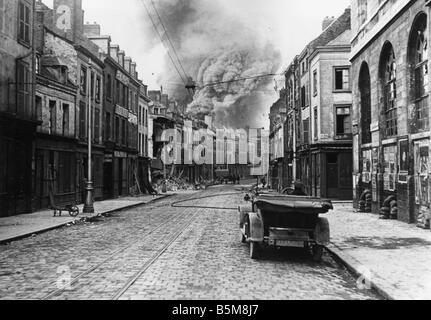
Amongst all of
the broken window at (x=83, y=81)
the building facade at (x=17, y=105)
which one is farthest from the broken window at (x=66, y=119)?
the building facade at (x=17, y=105)

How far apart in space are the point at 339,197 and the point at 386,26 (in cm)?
1539

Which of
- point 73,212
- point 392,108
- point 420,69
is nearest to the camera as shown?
point 420,69

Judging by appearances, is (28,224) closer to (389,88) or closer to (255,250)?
(255,250)

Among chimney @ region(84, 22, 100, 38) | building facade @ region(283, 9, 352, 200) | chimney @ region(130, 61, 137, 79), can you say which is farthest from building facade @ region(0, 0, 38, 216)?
chimney @ region(130, 61, 137, 79)

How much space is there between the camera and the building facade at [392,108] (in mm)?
14992

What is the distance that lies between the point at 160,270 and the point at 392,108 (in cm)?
1342

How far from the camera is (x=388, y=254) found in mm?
9945

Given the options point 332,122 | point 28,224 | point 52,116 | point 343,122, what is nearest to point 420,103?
point 28,224

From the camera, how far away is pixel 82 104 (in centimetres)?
2834

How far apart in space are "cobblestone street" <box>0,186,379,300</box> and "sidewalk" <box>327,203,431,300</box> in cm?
36

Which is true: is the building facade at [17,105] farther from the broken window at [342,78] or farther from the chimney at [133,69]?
the chimney at [133,69]

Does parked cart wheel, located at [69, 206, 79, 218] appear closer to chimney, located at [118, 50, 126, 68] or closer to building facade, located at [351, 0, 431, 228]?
building facade, located at [351, 0, 431, 228]

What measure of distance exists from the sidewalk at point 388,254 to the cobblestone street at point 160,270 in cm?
36
